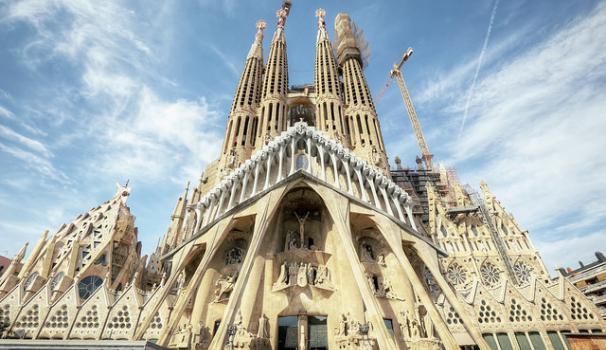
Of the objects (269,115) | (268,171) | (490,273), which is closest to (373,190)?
(268,171)

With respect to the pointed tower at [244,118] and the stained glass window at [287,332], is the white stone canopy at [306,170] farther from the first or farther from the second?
the stained glass window at [287,332]

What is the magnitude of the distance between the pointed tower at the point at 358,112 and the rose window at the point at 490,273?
12383mm

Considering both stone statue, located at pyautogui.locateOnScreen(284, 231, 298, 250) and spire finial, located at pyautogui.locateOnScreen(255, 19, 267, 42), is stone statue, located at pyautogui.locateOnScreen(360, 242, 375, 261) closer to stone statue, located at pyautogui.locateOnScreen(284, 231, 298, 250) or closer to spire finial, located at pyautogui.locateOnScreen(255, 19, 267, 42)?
stone statue, located at pyautogui.locateOnScreen(284, 231, 298, 250)

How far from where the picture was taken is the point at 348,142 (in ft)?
85.0

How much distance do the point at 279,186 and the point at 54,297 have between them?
52.7ft

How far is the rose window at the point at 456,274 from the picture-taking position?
76.4 ft

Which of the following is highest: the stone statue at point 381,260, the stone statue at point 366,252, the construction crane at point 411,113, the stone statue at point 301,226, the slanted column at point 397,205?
the construction crane at point 411,113

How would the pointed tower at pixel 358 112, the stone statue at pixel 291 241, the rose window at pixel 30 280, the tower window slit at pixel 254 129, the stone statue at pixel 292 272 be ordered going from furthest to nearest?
the tower window slit at pixel 254 129
the pointed tower at pixel 358 112
the rose window at pixel 30 280
the stone statue at pixel 291 241
the stone statue at pixel 292 272

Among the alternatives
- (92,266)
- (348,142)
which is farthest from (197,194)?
(348,142)

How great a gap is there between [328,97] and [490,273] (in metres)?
22.2

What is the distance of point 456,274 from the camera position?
2359cm

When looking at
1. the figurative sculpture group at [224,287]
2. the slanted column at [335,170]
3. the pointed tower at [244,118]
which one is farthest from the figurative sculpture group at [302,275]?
the pointed tower at [244,118]

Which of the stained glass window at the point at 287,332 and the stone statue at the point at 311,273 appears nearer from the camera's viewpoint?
the stained glass window at the point at 287,332

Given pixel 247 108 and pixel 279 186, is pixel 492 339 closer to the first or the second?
pixel 279 186
